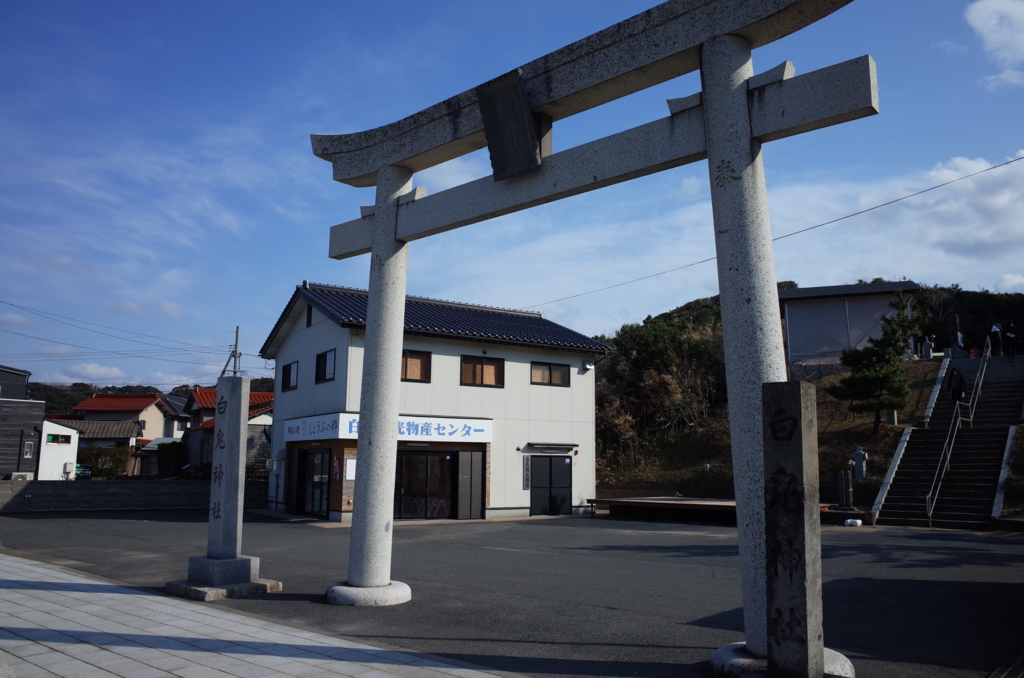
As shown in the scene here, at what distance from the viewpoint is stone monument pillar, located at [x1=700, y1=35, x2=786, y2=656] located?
4906 mm

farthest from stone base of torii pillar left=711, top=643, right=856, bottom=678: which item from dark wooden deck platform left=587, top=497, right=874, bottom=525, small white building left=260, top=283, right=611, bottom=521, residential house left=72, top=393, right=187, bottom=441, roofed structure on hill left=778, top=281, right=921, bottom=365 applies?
residential house left=72, top=393, right=187, bottom=441

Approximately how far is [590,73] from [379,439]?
4.33 metres

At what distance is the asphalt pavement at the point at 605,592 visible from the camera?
5.77 metres

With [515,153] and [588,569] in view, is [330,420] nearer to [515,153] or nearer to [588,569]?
[588,569]

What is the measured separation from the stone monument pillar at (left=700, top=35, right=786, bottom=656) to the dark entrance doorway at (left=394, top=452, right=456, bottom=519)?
1750 centimetres

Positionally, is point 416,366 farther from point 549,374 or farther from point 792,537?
point 792,537

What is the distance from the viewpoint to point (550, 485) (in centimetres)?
2361

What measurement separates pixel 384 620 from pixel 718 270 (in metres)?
4.56

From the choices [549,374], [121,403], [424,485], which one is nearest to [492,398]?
[549,374]

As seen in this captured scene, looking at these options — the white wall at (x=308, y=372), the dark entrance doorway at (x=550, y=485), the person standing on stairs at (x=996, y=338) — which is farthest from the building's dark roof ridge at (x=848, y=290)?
the white wall at (x=308, y=372)

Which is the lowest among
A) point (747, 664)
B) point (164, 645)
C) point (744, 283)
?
point (164, 645)

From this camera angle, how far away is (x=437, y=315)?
2373 centimetres

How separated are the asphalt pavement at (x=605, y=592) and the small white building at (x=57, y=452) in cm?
2215

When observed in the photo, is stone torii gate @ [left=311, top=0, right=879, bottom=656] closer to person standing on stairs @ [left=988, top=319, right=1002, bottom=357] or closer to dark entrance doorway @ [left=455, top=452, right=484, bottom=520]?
dark entrance doorway @ [left=455, top=452, right=484, bottom=520]
